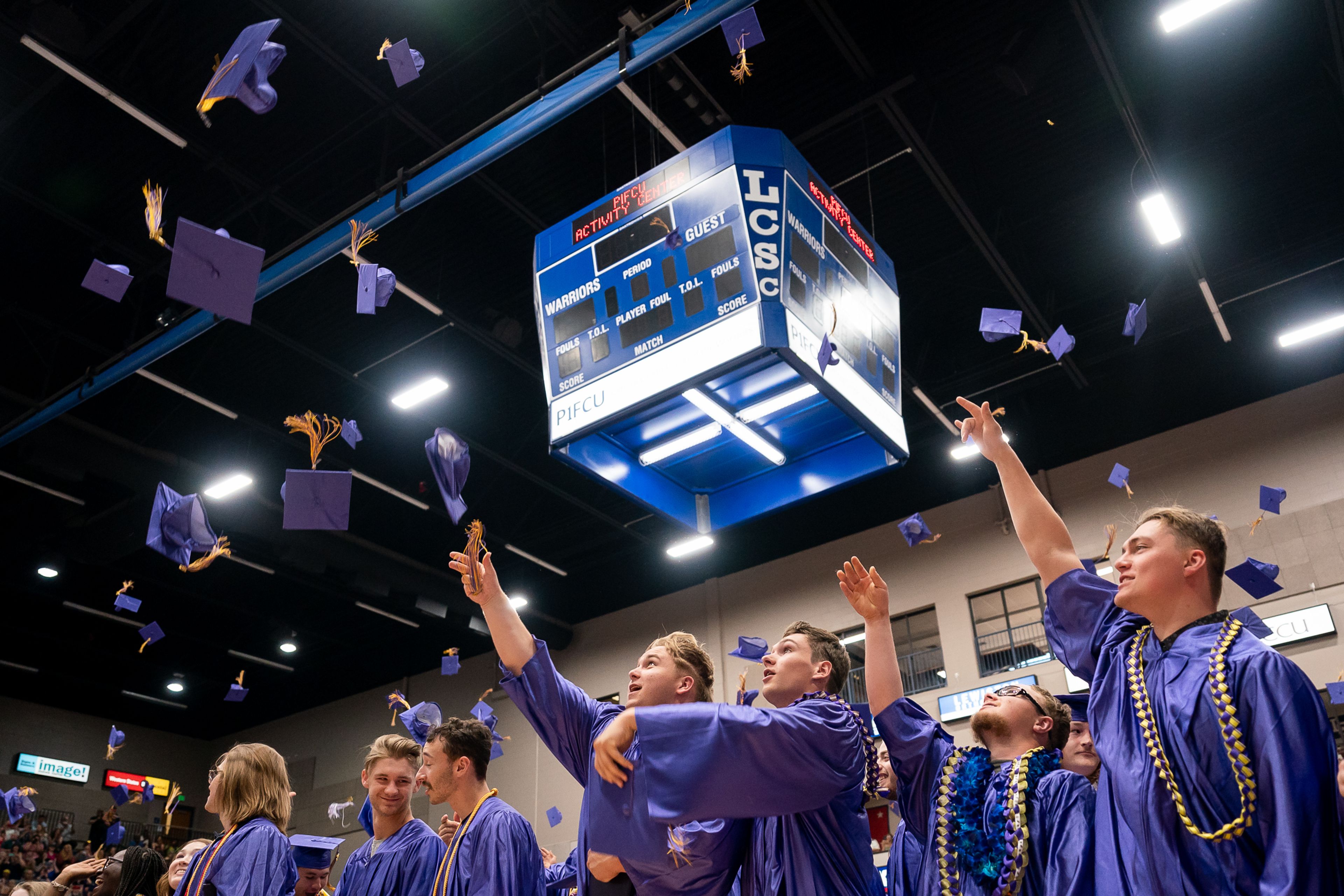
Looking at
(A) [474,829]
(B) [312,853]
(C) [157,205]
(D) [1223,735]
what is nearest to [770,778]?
(D) [1223,735]

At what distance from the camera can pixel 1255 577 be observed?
473 cm

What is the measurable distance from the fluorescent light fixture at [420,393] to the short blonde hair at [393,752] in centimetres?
682

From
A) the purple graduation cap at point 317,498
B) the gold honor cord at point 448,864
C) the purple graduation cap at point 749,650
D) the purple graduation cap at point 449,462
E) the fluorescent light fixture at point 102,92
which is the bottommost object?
the gold honor cord at point 448,864

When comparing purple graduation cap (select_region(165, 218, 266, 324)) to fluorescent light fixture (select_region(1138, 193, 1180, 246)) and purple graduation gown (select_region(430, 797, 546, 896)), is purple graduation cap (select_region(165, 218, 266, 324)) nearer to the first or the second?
purple graduation gown (select_region(430, 797, 546, 896))

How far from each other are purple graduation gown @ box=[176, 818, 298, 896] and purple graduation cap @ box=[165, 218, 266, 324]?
81.4 inches

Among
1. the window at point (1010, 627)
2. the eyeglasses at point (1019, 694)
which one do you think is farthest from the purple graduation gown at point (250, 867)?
the window at point (1010, 627)

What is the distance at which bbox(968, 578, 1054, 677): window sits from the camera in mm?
11664

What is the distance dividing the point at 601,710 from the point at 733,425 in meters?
3.67

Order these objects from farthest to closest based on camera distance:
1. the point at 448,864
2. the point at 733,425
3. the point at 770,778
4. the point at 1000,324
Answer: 1. the point at 733,425
2. the point at 1000,324
3. the point at 448,864
4. the point at 770,778

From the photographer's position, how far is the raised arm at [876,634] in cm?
302

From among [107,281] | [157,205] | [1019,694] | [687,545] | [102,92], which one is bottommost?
[1019,694]

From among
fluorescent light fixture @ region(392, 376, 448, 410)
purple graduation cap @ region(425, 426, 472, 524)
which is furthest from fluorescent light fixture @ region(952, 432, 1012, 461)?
purple graduation cap @ region(425, 426, 472, 524)

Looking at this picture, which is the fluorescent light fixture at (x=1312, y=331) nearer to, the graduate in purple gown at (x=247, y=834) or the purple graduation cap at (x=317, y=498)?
the purple graduation cap at (x=317, y=498)

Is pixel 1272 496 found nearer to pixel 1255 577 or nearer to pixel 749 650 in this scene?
pixel 1255 577
